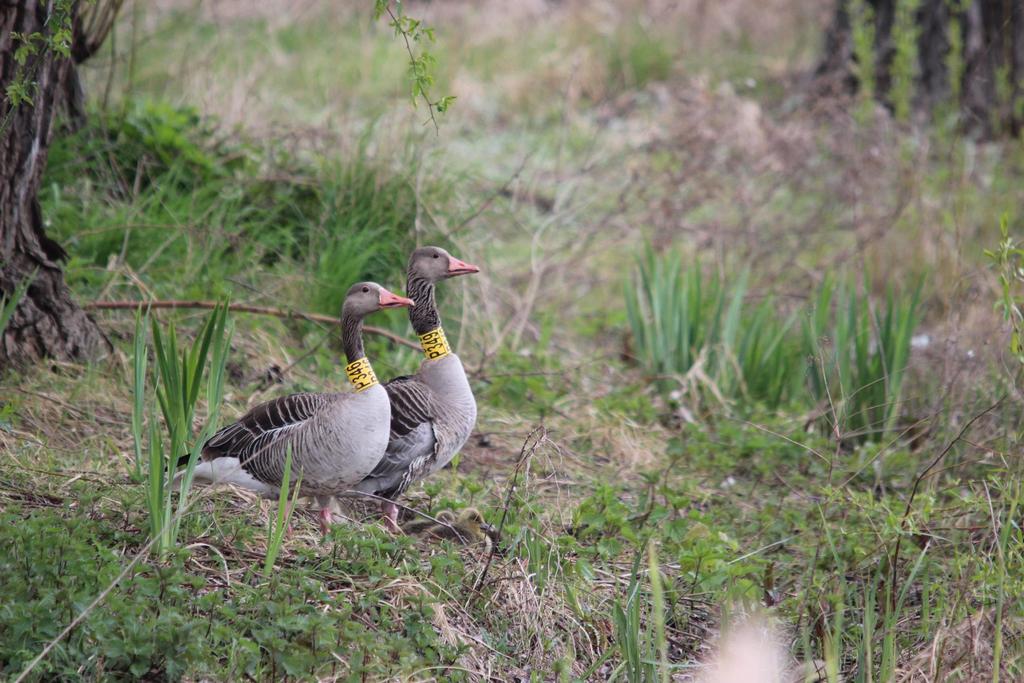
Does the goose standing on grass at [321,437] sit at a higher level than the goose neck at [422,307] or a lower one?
lower

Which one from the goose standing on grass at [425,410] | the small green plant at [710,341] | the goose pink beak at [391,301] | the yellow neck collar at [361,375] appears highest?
the goose pink beak at [391,301]

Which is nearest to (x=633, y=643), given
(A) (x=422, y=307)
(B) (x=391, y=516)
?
(B) (x=391, y=516)

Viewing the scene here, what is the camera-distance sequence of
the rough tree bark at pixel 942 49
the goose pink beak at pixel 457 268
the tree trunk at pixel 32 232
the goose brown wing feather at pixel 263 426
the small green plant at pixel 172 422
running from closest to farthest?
1. the small green plant at pixel 172 422
2. the goose brown wing feather at pixel 263 426
3. the tree trunk at pixel 32 232
4. the goose pink beak at pixel 457 268
5. the rough tree bark at pixel 942 49

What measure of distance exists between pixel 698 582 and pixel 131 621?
1878mm

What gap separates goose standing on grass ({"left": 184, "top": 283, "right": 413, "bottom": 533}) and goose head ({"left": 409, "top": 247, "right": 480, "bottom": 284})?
0.51 metres

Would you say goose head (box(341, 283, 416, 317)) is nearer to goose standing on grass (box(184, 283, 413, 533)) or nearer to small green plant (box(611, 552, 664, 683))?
goose standing on grass (box(184, 283, 413, 533))

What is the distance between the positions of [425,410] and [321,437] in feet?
1.52

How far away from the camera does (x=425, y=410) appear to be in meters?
3.88


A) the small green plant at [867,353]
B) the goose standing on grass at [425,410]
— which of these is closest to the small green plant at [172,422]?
the goose standing on grass at [425,410]

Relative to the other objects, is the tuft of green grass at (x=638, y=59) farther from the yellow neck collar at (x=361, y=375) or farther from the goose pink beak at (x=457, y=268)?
the yellow neck collar at (x=361, y=375)

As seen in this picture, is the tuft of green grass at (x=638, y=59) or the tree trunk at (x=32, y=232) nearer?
the tree trunk at (x=32, y=232)

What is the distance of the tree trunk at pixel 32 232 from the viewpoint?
4.02m

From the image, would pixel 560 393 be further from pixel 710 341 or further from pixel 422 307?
pixel 422 307

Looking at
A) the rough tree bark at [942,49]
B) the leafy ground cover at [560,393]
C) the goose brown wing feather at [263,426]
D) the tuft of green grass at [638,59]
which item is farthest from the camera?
the tuft of green grass at [638,59]
